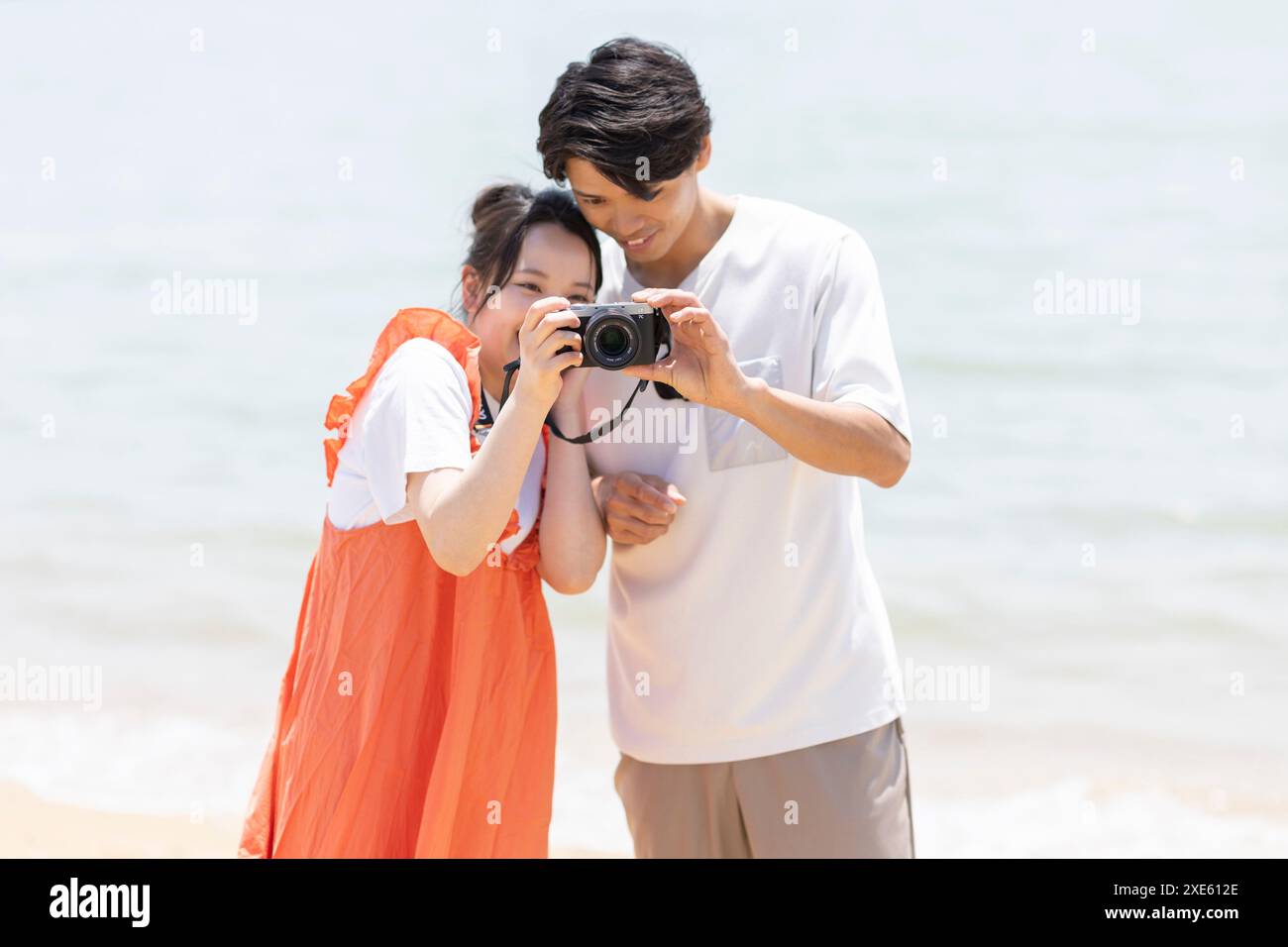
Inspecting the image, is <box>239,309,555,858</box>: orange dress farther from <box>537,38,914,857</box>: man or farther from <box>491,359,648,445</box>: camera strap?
<box>537,38,914,857</box>: man

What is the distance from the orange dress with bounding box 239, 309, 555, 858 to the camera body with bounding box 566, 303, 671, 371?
0.22m

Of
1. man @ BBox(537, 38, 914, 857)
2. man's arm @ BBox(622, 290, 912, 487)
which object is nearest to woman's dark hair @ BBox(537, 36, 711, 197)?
man @ BBox(537, 38, 914, 857)

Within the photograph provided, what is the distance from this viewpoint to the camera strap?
7.09 ft

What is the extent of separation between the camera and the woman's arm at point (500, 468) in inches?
76.0

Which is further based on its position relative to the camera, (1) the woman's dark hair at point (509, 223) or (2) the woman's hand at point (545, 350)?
(1) the woman's dark hair at point (509, 223)

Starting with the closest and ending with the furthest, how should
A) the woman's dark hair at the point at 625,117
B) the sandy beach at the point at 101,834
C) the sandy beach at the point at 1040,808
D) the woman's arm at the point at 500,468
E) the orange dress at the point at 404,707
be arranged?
the woman's arm at the point at 500,468, the orange dress at the point at 404,707, the woman's dark hair at the point at 625,117, the sandy beach at the point at 101,834, the sandy beach at the point at 1040,808

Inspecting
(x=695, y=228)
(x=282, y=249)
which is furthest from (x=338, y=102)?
(x=695, y=228)

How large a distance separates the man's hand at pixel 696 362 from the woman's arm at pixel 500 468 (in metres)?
0.18

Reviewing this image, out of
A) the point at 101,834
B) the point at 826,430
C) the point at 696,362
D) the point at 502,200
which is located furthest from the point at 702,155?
the point at 101,834

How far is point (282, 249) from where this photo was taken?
9234 millimetres

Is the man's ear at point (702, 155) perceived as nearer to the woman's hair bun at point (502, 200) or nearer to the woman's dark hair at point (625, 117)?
the woman's dark hair at point (625, 117)

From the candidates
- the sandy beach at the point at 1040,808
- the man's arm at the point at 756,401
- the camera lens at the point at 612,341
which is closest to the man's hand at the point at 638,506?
the man's arm at the point at 756,401
